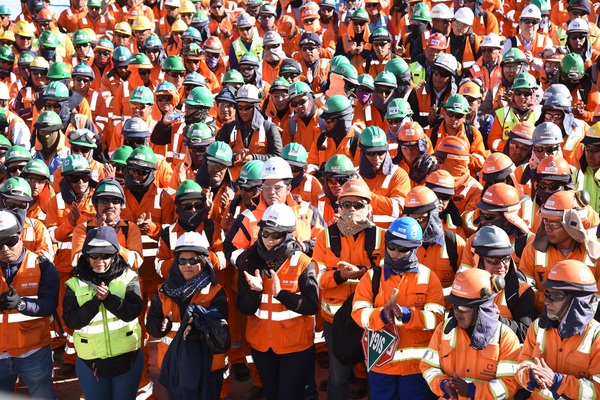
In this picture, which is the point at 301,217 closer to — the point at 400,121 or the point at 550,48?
the point at 400,121

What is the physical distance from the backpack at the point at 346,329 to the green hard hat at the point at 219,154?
6.52ft

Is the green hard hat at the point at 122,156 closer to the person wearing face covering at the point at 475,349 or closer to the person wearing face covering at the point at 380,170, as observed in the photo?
the person wearing face covering at the point at 380,170

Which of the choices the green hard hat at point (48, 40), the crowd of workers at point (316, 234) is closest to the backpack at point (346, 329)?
the crowd of workers at point (316, 234)

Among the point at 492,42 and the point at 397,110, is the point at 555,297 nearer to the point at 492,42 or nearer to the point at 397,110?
the point at 397,110

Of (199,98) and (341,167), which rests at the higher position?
(341,167)

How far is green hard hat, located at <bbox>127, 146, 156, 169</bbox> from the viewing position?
9.12 m

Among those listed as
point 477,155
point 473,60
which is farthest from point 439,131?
point 473,60

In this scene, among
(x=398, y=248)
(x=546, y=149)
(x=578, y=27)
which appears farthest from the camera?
(x=578, y=27)

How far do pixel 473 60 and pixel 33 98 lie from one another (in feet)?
22.2

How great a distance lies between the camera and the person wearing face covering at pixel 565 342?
5816 millimetres

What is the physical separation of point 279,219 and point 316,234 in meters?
1.02

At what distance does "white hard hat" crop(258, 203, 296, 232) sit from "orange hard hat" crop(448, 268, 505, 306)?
5.48 ft

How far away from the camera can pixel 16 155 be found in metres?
9.77

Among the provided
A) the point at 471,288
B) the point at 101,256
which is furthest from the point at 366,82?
the point at 471,288
